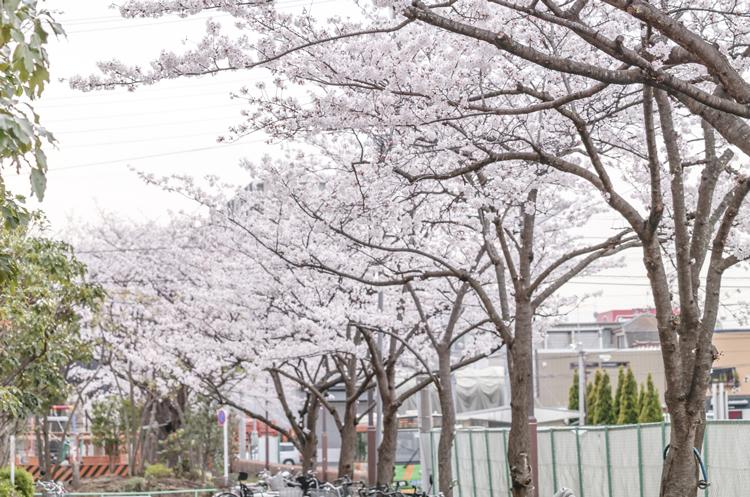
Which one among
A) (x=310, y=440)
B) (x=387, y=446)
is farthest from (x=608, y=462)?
(x=310, y=440)

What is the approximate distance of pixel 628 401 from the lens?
93.0ft

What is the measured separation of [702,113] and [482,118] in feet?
12.1

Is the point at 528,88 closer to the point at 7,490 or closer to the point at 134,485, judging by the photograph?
the point at 7,490

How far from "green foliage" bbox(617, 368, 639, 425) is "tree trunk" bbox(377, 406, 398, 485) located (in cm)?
1072

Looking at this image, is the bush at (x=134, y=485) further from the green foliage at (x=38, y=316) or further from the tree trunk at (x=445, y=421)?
the tree trunk at (x=445, y=421)

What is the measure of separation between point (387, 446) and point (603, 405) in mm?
12952

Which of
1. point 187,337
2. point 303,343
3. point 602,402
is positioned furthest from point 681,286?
Answer: point 602,402

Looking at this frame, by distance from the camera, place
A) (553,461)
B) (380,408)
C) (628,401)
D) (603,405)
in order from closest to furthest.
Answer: (553,461) → (380,408) → (628,401) → (603,405)

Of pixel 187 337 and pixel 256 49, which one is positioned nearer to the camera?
pixel 256 49

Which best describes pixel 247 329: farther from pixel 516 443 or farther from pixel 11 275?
pixel 11 275

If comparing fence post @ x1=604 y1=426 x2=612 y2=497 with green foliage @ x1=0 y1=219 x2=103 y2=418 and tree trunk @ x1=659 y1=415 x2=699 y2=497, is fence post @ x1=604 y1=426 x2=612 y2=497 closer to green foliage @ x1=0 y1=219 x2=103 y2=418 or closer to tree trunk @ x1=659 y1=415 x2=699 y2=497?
tree trunk @ x1=659 y1=415 x2=699 y2=497

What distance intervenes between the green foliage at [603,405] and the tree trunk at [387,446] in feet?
40.7

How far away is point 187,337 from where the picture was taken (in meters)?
24.0

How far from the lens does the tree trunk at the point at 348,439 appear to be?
21.8 meters
